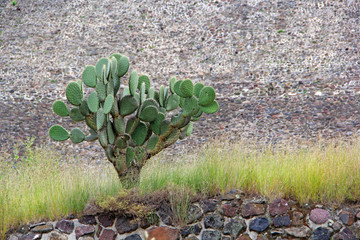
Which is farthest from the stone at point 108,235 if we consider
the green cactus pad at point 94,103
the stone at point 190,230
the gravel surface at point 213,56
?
the gravel surface at point 213,56

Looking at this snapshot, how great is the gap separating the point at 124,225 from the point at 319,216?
2.58m

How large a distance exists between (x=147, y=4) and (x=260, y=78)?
5920mm

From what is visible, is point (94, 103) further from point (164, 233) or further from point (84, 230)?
point (164, 233)

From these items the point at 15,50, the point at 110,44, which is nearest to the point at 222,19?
the point at 110,44

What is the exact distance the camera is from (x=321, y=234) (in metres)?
5.45

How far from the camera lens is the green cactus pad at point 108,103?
5.77 meters

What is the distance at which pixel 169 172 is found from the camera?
262 inches

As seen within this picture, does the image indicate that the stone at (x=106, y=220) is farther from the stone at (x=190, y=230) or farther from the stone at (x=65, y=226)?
the stone at (x=190, y=230)

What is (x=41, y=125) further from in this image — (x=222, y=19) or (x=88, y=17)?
(x=222, y=19)

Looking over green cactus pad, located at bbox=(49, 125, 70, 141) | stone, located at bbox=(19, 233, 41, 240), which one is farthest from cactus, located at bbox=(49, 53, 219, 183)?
stone, located at bbox=(19, 233, 41, 240)

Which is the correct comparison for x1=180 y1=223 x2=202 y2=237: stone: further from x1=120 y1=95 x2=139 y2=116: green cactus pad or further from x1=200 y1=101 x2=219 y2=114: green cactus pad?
x1=120 y1=95 x2=139 y2=116: green cactus pad

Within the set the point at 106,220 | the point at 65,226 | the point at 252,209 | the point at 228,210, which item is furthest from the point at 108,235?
the point at 252,209

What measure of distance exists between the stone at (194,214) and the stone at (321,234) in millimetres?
1486

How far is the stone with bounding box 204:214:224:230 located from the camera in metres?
5.74
